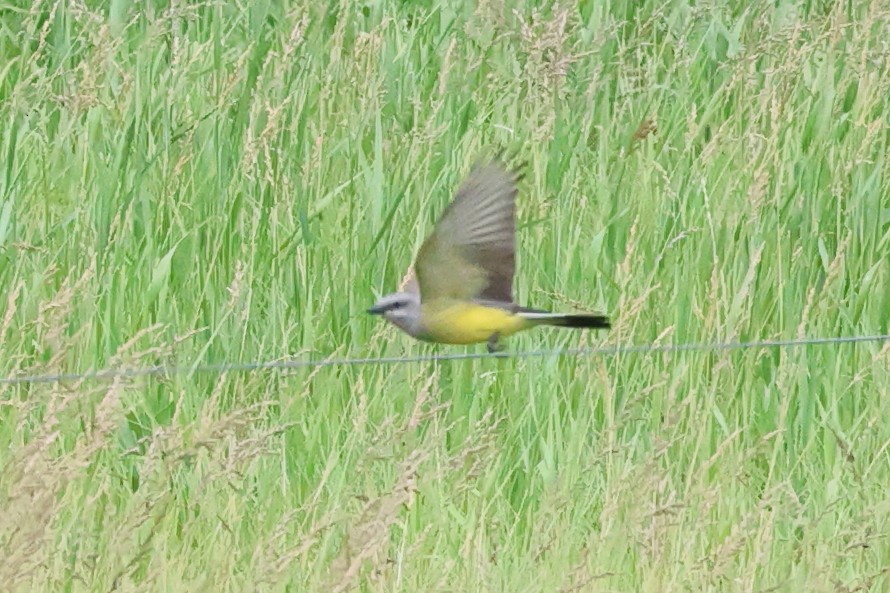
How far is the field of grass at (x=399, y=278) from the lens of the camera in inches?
130

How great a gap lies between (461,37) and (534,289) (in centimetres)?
154

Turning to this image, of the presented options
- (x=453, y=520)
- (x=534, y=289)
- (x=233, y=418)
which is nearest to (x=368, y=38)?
(x=534, y=289)

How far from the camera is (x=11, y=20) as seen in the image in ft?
19.1

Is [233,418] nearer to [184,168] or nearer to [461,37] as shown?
[184,168]

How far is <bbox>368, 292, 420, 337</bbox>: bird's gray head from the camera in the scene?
3361 millimetres

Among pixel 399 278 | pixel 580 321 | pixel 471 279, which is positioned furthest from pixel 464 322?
pixel 399 278

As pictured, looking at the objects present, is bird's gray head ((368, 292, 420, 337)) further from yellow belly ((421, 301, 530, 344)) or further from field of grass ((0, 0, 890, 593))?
field of grass ((0, 0, 890, 593))

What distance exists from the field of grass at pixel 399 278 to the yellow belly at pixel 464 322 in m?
0.17

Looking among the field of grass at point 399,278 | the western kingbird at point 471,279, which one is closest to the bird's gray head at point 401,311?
the western kingbird at point 471,279

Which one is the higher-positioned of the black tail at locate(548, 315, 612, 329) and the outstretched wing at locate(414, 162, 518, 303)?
the outstretched wing at locate(414, 162, 518, 303)

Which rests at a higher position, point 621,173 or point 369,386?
point 621,173

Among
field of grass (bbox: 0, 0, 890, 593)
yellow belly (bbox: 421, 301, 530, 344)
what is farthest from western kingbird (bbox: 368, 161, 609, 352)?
field of grass (bbox: 0, 0, 890, 593)

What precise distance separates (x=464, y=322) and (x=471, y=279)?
106mm

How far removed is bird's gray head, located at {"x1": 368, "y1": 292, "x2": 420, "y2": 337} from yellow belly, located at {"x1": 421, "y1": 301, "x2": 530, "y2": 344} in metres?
0.02
